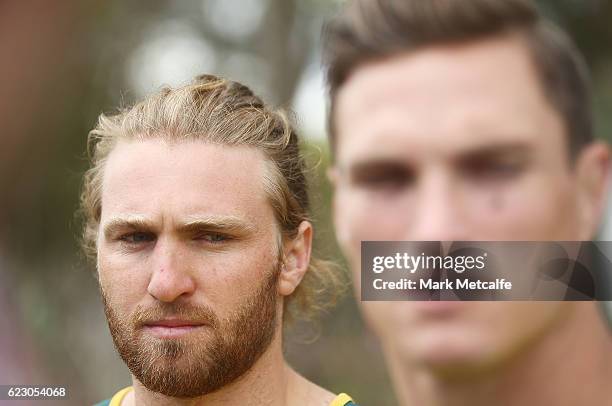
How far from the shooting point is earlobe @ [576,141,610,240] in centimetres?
106

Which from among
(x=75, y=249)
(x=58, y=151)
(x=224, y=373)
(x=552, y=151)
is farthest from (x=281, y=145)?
(x=58, y=151)

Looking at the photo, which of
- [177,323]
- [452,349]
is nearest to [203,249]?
[177,323]

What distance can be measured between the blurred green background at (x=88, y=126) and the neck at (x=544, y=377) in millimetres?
397

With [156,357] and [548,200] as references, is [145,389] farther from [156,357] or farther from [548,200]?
[548,200]

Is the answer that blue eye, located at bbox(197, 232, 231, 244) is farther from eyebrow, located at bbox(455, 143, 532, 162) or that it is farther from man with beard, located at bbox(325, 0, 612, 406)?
eyebrow, located at bbox(455, 143, 532, 162)

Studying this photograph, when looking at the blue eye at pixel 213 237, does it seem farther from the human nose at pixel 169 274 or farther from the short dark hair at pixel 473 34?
the short dark hair at pixel 473 34

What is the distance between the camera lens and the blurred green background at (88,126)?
1.64 meters

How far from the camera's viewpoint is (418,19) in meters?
1.04

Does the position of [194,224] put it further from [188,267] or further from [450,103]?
Answer: [450,103]

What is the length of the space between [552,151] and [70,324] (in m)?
1.37

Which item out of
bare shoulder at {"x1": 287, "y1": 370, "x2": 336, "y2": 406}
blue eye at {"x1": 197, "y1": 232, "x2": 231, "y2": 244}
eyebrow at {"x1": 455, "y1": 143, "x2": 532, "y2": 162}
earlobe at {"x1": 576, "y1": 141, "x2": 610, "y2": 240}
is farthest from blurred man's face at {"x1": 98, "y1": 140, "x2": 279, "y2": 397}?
earlobe at {"x1": 576, "y1": 141, "x2": 610, "y2": 240}

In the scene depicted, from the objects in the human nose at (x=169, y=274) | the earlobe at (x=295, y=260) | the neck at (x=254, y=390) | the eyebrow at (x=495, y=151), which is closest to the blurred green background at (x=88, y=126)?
the earlobe at (x=295, y=260)

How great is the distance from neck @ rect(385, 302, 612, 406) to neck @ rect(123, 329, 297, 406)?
279mm

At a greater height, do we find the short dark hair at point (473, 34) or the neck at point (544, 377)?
the short dark hair at point (473, 34)
